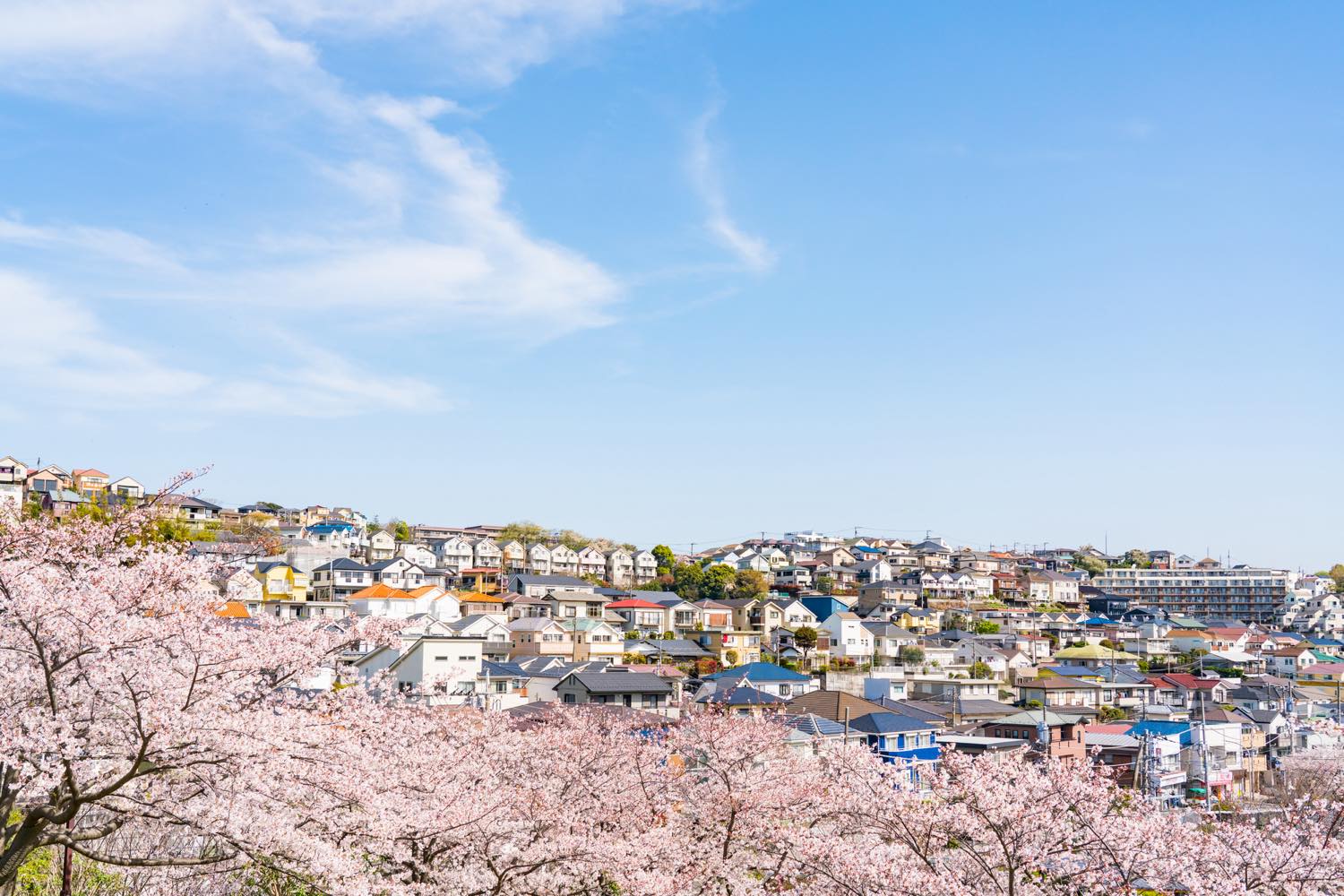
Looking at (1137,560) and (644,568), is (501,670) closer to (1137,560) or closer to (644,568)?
(644,568)

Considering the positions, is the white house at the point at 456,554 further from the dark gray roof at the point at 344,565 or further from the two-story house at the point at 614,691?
the two-story house at the point at 614,691

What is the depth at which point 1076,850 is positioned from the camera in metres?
11.0

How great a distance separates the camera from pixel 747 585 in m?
74.3

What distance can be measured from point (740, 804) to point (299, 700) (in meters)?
7.80

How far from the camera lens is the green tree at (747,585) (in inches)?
2884

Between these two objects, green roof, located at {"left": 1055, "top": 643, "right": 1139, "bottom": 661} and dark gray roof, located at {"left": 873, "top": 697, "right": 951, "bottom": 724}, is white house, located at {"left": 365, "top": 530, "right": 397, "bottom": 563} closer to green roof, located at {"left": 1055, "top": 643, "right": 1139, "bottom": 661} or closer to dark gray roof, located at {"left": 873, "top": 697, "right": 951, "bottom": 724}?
green roof, located at {"left": 1055, "top": 643, "right": 1139, "bottom": 661}

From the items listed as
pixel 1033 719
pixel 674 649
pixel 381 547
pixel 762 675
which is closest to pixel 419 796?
pixel 762 675

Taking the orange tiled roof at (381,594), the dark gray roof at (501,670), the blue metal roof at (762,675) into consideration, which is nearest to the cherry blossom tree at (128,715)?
the dark gray roof at (501,670)

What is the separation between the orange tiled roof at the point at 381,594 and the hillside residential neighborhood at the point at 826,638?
0.74 feet

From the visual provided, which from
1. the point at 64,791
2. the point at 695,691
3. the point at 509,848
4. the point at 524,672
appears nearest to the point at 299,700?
the point at 64,791

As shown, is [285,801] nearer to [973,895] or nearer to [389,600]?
[973,895]

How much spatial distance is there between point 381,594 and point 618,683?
24.9 metres

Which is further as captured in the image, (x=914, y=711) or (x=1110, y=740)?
(x=1110, y=740)

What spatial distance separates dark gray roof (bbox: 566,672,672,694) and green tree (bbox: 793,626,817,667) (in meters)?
23.0
